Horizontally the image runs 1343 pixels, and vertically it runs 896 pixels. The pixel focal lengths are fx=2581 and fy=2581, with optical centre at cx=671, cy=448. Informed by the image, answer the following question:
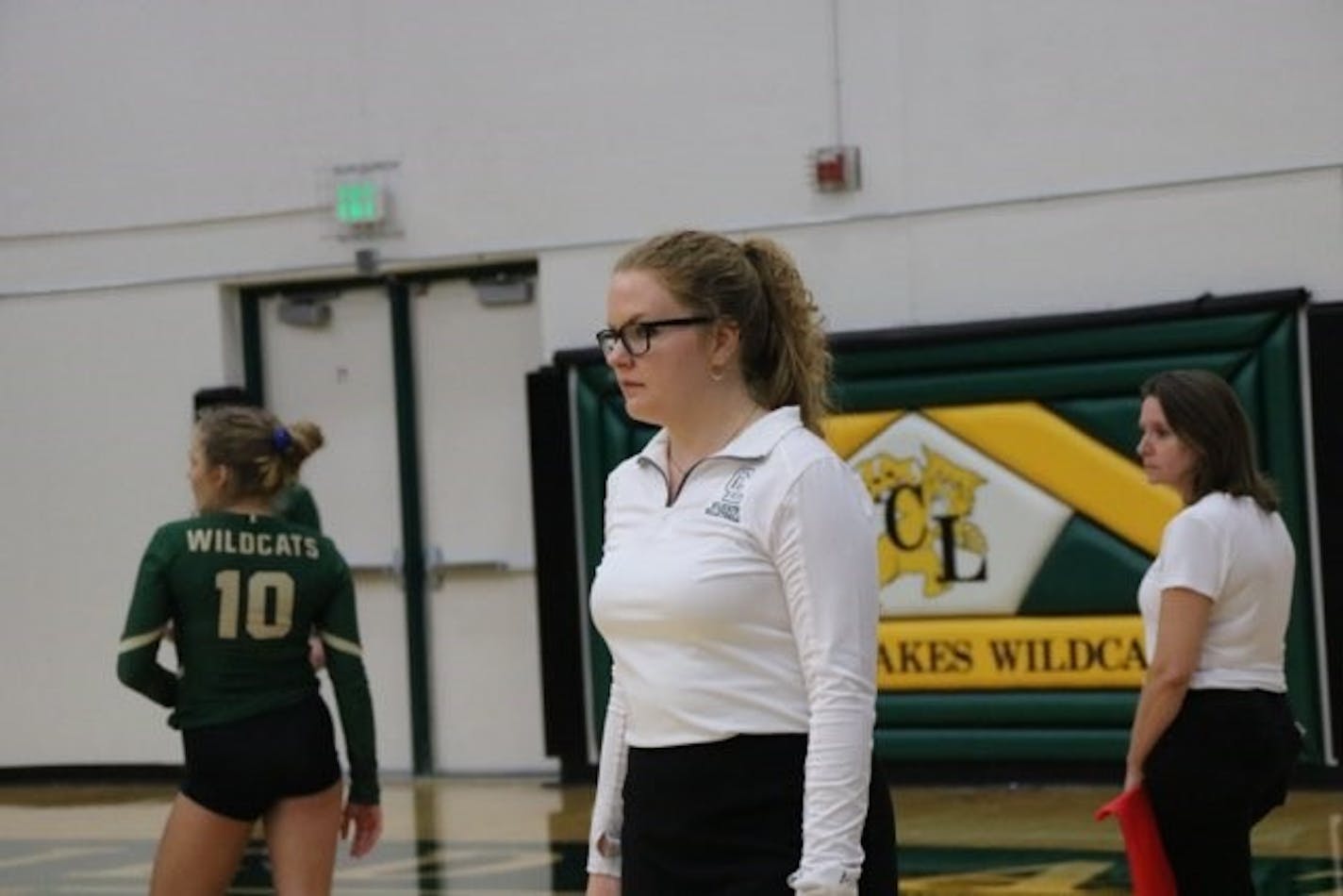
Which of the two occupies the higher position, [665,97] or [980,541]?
[665,97]

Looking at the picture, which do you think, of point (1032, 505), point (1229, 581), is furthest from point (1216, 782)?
point (1032, 505)

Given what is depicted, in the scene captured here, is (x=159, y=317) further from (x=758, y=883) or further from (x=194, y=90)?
(x=758, y=883)

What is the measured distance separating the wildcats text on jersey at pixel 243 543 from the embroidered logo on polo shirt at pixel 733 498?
2.37 meters

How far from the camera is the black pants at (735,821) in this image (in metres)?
3.43

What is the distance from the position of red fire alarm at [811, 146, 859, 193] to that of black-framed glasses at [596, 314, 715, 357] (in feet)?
26.7

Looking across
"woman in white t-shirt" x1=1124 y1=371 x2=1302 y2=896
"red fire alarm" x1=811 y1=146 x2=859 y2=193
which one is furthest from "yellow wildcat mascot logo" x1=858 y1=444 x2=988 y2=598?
"woman in white t-shirt" x1=1124 y1=371 x2=1302 y2=896

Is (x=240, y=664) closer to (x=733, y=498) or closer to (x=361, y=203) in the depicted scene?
(x=733, y=498)

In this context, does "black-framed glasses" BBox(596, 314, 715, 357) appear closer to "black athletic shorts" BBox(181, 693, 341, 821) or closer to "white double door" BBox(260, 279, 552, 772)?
"black athletic shorts" BBox(181, 693, 341, 821)

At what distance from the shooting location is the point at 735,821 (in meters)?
3.45

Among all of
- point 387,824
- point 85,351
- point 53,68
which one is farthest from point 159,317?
point 387,824

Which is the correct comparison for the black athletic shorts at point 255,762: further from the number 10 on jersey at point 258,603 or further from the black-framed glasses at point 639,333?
the black-framed glasses at point 639,333

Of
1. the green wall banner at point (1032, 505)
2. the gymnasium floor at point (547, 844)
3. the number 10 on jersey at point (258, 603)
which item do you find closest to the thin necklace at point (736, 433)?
the number 10 on jersey at point (258, 603)

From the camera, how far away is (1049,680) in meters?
11.2

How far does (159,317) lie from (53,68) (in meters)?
1.47
